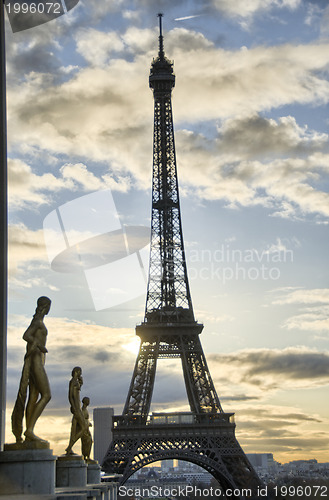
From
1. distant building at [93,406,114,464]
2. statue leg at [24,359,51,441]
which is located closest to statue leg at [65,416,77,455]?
statue leg at [24,359,51,441]

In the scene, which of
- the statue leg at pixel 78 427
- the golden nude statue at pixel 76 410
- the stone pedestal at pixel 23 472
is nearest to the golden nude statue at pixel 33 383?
the stone pedestal at pixel 23 472

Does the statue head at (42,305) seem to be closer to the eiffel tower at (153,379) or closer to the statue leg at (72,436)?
the statue leg at (72,436)

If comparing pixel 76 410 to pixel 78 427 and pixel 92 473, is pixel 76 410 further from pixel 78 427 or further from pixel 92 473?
pixel 92 473

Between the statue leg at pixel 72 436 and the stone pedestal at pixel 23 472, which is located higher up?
the statue leg at pixel 72 436

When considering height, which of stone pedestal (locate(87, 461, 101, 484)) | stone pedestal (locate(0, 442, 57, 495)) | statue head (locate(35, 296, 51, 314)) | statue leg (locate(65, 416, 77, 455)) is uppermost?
statue head (locate(35, 296, 51, 314))

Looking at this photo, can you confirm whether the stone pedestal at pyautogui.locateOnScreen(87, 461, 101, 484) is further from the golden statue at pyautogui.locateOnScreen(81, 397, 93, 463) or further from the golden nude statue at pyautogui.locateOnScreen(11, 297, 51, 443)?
the golden nude statue at pyautogui.locateOnScreen(11, 297, 51, 443)

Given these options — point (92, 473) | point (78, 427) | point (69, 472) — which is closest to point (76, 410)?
point (78, 427)
